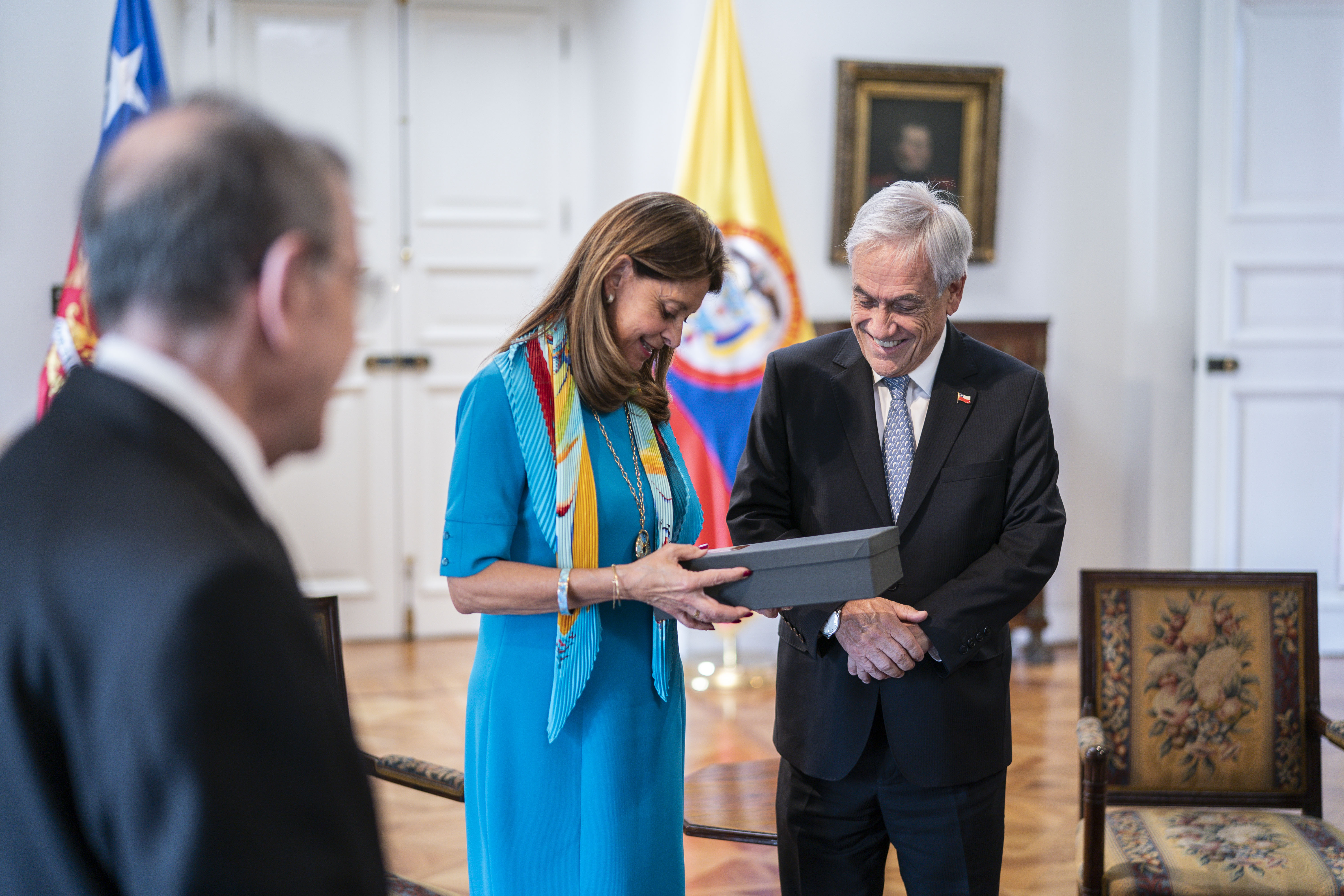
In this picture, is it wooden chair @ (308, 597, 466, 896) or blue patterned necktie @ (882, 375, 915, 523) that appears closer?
blue patterned necktie @ (882, 375, 915, 523)

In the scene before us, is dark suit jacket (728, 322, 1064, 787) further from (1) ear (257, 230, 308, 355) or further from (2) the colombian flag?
(2) the colombian flag

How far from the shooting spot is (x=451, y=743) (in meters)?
4.18

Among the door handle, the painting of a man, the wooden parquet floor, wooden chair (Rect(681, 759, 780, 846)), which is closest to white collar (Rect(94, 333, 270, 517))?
wooden chair (Rect(681, 759, 780, 846))

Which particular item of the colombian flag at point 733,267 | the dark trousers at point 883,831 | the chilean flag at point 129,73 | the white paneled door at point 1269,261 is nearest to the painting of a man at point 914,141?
the colombian flag at point 733,267

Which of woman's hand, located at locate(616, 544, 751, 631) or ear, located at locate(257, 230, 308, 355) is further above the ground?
ear, located at locate(257, 230, 308, 355)

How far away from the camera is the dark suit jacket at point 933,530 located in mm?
1719

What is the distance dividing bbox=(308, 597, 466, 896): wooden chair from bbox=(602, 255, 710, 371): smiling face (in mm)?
780

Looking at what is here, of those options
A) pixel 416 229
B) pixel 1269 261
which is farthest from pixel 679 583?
pixel 1269 261

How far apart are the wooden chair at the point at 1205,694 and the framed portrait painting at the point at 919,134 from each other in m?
2.90

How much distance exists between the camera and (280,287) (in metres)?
0.65

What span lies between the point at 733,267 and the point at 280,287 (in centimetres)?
423

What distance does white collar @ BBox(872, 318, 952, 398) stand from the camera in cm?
183

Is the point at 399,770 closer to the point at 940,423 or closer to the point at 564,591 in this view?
the point at 564,591

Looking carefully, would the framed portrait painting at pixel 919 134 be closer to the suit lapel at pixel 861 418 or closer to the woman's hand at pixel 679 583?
the suit lapel at pixel 861 418
